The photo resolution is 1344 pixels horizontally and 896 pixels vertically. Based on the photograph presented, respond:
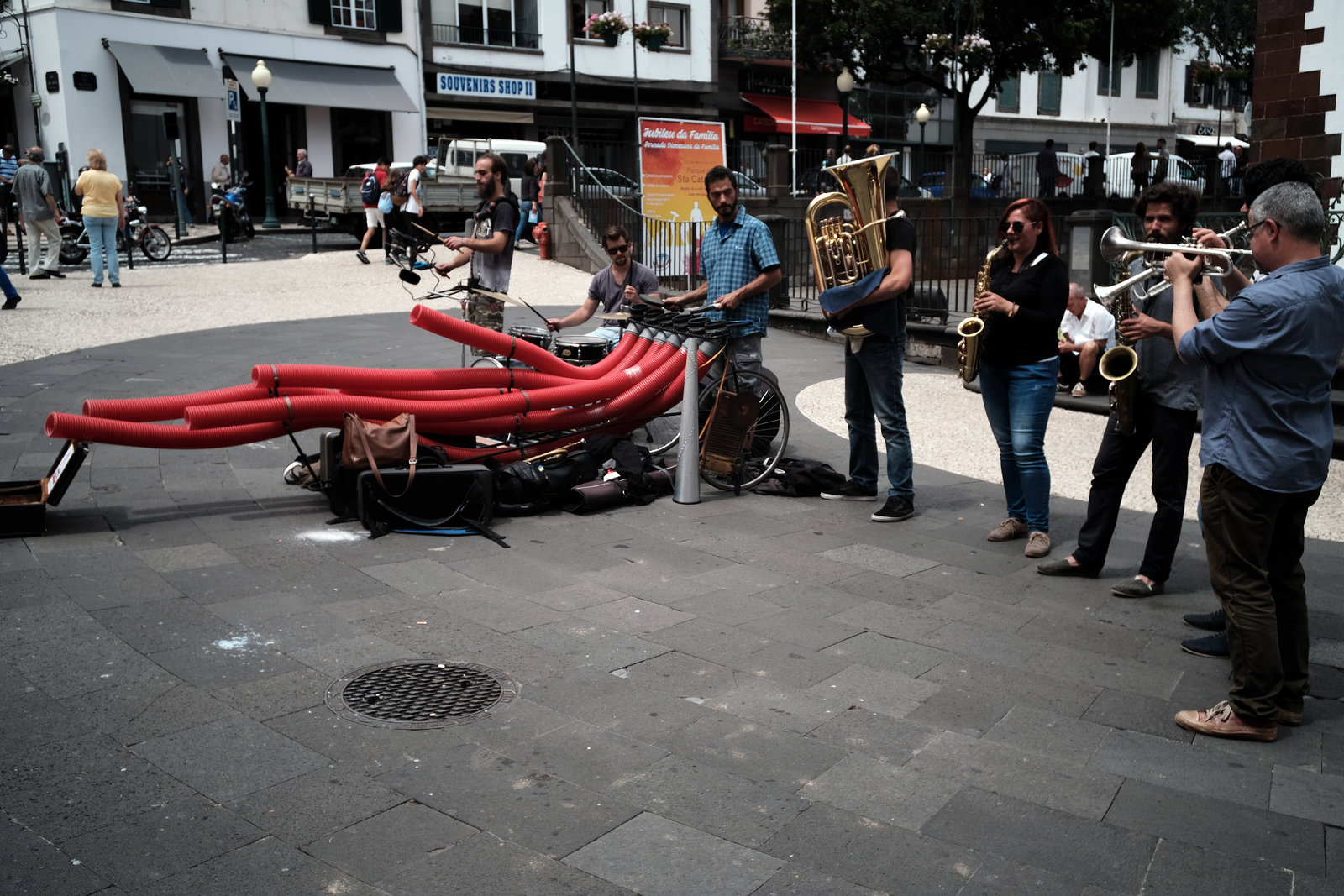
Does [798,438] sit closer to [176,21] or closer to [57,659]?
[57,659]

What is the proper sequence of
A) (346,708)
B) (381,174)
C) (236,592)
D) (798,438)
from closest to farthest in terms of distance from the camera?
(346,708)
(236,592)
(798,438)
(381,174)

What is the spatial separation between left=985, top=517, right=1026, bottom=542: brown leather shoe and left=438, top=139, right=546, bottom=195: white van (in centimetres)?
1988

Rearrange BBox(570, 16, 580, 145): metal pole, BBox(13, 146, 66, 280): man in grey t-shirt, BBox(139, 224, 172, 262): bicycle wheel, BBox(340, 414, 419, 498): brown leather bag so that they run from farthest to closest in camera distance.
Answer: BBox(570, 16, 580, 145): metal pole
BBox(139, 224, 172, 262): bicycle wheel
BBox(13, 146, 66, 280): man in grey t-shirt
BBox(340, 414, 419, 498): brown leather bag

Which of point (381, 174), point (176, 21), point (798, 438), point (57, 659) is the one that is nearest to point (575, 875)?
point (57, 659)

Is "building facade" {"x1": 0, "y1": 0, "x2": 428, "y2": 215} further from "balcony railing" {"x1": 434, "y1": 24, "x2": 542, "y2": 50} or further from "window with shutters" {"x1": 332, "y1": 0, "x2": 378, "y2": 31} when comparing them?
"balcony railing" {"x1": 434, "y1": 24, "x2": 542, "y2": 50}

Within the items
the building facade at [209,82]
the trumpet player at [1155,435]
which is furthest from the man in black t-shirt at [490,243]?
the building facade at [209,82]

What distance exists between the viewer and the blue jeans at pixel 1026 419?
235 inches

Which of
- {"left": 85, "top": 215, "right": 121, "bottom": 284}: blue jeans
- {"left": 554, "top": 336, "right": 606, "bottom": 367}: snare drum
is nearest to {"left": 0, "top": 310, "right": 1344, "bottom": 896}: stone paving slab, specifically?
{"left": 554, "top": 336, "right": 606, "bottom": 367}: snare drum

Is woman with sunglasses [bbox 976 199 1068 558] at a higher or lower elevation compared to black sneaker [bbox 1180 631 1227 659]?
higher

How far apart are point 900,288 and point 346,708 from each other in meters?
3.94

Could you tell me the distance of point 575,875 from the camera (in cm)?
304

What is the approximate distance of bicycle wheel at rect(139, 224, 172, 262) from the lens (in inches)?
829

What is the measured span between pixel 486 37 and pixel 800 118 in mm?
11773

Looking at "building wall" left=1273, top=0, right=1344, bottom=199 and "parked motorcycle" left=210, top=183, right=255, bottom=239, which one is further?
"parked motorcycle" left=210, top=183, right=255, bottom=239
